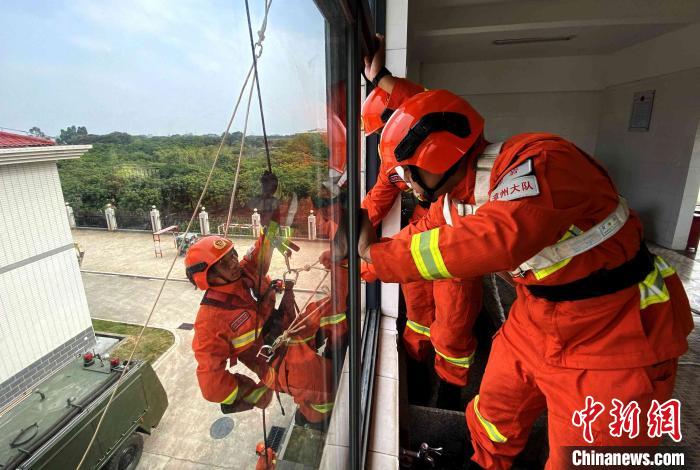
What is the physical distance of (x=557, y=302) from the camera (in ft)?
3.88

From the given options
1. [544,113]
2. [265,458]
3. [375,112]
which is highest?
[544,113]

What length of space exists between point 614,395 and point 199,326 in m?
1.23

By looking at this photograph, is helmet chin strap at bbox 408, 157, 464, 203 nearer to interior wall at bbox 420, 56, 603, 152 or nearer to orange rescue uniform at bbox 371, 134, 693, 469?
orange rescue uniform at bbox 371, 134, 693, 469

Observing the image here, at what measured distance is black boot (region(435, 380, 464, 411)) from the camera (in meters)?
2.10

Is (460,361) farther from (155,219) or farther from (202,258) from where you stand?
(155,219)

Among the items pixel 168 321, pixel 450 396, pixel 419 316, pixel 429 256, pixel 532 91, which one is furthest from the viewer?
pixel 532 91

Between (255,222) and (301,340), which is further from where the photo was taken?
(301,340)

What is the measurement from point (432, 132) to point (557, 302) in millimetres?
679

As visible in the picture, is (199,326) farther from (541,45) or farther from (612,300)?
(541,45)

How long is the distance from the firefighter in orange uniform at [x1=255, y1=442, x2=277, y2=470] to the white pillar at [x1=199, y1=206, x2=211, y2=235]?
46 cm

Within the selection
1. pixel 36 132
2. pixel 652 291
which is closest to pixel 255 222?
pixel 36 132

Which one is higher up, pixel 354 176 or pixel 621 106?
pixel 621 106

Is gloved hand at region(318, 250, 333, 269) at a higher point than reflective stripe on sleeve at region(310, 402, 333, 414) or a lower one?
higher

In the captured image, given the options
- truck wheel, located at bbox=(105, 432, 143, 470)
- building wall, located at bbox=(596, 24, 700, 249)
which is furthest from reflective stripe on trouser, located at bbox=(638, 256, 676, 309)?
building wall, located at bbox=(596, 24, 700, 249)
